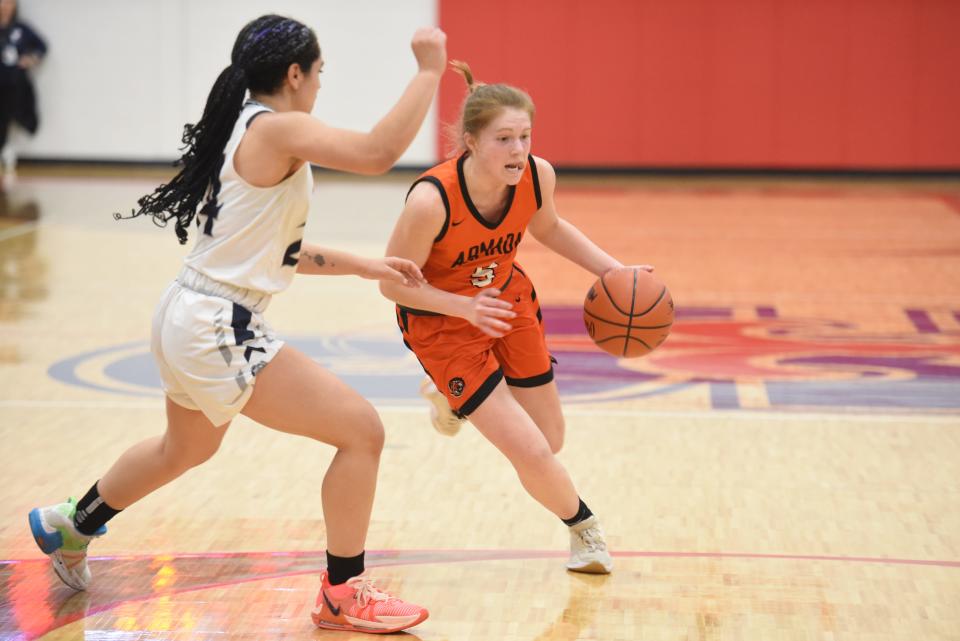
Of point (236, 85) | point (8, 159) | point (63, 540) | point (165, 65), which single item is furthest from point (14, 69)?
point (236, 85)

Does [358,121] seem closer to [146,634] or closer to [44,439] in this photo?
[44,439]

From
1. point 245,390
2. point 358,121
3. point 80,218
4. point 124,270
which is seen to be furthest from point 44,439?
point 358,121

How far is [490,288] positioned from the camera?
11.7ft

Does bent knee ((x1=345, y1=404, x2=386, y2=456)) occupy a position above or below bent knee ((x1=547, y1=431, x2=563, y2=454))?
above

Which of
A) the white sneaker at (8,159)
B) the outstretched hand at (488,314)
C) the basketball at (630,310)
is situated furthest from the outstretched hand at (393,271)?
the white sneaker at (8,159)

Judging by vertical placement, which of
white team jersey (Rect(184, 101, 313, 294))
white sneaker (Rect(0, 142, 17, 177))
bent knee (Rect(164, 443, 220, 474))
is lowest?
white sneaker (Rect(0, 142, 17, 177))

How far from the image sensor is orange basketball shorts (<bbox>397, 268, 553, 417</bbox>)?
3.65 metres

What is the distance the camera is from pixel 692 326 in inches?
289

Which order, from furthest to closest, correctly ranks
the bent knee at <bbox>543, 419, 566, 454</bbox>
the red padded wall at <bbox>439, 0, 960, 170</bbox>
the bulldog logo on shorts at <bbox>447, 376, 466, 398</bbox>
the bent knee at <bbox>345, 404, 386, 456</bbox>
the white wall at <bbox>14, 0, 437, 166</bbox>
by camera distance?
the white wall at <bbox>14, 0, 437, 166</bbox>, the red padded wall at <bbox>439, 0, 960, 170</bbox>, the bent knee at <bbox>543, 419, 566, 454</bbox>, the bulldog logo on shorts at <bbox>447, 376, 466, 398</bbox>, the bent knee at <bbox>345, 404, 386, 456</bbox>

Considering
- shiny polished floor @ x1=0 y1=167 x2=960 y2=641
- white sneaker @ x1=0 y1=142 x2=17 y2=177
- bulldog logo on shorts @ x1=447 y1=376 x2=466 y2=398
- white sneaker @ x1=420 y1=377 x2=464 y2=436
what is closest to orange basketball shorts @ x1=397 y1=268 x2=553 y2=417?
bulldog logo on shorts @ x1=447 y1=376 x2=466 y2=398

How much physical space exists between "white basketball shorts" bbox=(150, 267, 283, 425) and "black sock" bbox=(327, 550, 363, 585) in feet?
1.57

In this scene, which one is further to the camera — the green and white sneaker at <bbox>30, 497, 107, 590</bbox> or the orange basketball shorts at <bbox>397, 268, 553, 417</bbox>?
the orange basketball shorts at <bbox>397, 268, 553, 417</bbox>

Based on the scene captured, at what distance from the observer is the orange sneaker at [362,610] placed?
328 cm

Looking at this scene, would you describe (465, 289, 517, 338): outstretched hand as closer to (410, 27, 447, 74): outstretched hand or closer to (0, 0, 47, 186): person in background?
(410, 27, 447, 74): outstretched hand
